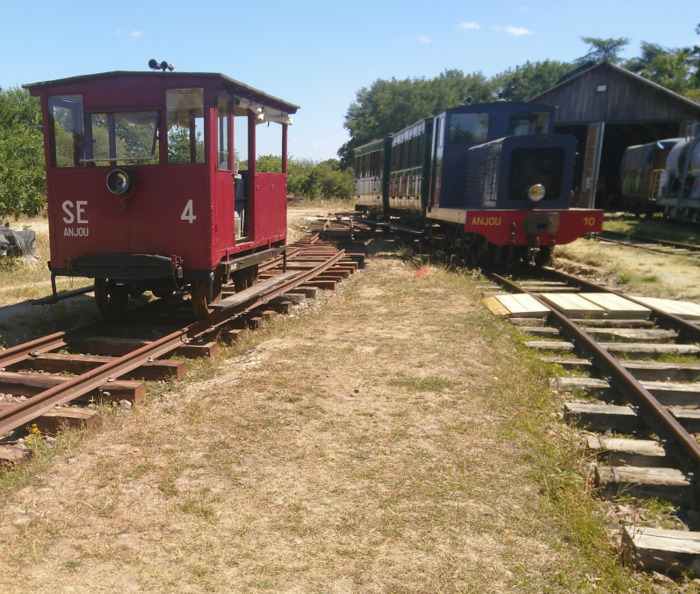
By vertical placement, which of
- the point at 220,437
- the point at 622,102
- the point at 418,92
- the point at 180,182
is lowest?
the point at 220,437

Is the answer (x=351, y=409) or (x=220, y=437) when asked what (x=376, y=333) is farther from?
(x=220, y=437)

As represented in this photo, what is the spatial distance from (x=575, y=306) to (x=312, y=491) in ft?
17.3

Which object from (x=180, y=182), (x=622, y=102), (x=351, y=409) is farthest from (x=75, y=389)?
(x=622, y=102)

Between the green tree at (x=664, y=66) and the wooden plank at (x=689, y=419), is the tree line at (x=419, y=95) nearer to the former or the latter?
the green tree at (x=664, y=66)

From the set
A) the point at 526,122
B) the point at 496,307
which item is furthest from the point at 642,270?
the point at 496,307

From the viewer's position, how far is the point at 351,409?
4.32m

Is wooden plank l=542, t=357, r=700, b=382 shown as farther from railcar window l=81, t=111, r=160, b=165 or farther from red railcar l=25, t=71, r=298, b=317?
railcar window l=81, t=111, r=160, b=165

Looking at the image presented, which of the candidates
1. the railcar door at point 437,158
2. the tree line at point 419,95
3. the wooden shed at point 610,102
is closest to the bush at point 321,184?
the tree line at point 419,95

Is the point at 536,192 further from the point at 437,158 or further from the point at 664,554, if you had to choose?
the point at 664,554

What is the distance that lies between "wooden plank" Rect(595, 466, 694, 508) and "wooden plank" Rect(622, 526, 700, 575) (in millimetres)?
524

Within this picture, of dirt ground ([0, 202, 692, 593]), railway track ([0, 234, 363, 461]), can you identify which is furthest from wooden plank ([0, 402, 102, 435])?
dirt ground ([0, 202, 692, 593])

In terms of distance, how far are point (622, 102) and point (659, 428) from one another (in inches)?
963

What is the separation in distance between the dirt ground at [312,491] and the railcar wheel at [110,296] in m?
2.06

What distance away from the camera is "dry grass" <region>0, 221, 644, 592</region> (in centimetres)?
252
